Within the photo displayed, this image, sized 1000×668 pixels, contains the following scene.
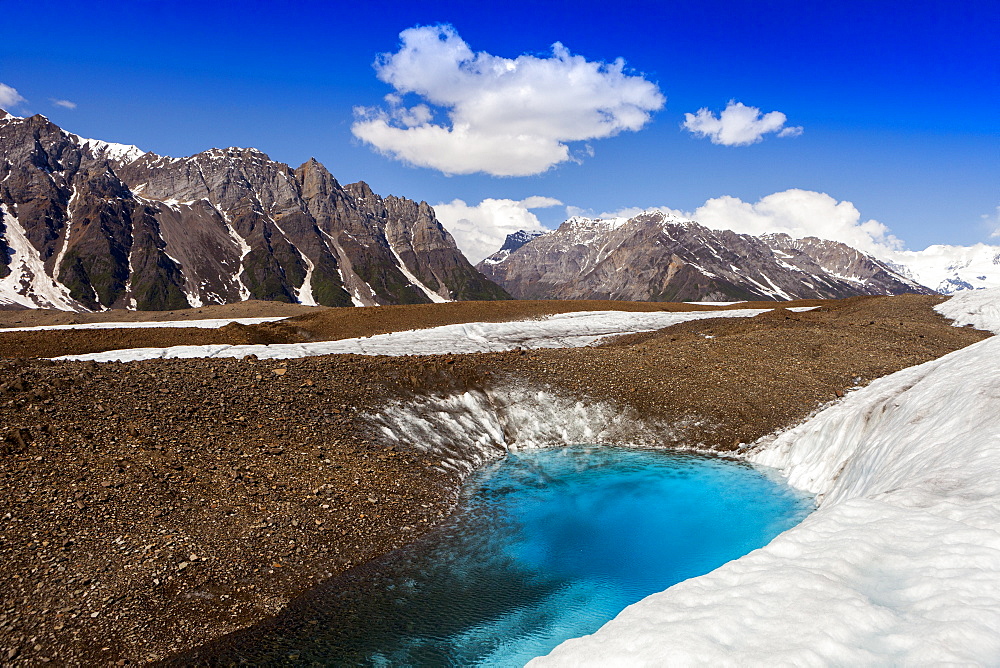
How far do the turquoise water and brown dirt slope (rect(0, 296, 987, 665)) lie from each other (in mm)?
1413

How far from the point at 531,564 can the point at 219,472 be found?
34.5ft

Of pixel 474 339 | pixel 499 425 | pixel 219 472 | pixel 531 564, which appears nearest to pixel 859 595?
pixel 531 564

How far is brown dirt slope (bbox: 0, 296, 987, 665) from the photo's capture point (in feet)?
41.0

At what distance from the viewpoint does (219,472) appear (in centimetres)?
1797

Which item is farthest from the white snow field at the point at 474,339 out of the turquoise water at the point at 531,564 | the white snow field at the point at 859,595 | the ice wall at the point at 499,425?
the white snow field at the point at 859,595

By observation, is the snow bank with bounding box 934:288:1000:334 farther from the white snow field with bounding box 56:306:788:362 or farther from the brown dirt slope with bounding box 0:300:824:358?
the brown dirt slope with bounding box 0:300:824:358

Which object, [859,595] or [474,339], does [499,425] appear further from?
[859,595]

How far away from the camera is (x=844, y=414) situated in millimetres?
24422

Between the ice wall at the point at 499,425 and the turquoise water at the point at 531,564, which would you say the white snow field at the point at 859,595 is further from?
the ice wall at the point at 499,425

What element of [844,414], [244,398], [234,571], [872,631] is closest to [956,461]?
[872,631]

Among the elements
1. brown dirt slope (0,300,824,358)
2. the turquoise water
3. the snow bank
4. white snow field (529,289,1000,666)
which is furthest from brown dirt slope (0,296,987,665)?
the snow bank

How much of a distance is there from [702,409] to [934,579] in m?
A: 22.4

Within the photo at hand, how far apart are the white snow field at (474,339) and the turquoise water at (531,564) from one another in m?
16.9

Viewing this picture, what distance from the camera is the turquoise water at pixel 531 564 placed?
1211cm
